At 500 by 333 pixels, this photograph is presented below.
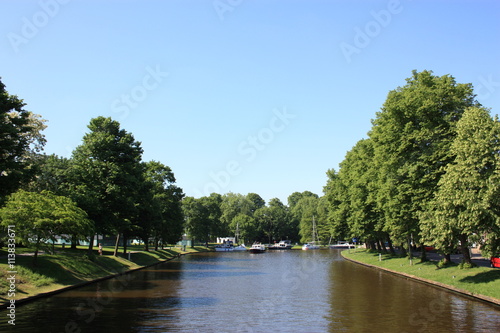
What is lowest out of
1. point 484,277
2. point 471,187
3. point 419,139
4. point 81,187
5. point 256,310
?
point 256,310

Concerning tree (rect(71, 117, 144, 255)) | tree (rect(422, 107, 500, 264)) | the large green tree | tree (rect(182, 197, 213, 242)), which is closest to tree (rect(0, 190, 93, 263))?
tree (rect(71, 117, 144, 255))

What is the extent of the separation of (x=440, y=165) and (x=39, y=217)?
108 ft

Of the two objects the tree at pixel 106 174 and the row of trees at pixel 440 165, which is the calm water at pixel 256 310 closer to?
the row of trees at pixel 440 165

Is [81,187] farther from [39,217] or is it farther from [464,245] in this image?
[464,245]

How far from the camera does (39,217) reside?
3134cm

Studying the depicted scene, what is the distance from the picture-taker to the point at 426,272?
4088 cm

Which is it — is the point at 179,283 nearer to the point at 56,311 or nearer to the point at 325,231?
the point at 56,311

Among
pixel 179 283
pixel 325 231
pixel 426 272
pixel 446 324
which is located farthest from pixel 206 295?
pixel 325 231

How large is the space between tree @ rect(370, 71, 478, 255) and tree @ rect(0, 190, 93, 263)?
28912 millimetres

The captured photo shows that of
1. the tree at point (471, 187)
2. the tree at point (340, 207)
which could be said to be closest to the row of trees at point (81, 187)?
the tree at point (471, 187)

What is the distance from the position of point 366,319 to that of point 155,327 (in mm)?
10640

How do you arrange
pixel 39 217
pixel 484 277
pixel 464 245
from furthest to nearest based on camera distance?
pixel 464 245 → pixel 484 277 → pixel 39 217

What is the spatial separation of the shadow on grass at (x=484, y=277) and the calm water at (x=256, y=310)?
7.24ft

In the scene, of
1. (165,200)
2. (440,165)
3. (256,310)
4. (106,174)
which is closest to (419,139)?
(440,165)
